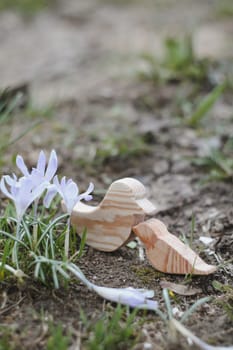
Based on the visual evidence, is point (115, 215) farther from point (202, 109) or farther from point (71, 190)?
point (202, 109)

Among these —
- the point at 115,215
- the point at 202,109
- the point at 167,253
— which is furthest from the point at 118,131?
the point at 167,253

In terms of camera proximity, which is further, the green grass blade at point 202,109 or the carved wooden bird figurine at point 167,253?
the green grass blade at point 202,109

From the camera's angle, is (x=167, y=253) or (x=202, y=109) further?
(x=202, y=109)

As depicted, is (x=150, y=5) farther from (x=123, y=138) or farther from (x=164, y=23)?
(x=123, y=138)

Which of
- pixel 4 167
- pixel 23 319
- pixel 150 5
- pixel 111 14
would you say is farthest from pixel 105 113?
pixel 150 5

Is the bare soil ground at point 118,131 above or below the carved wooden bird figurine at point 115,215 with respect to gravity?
below

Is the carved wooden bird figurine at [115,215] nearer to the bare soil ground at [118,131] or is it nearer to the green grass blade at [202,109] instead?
the bare soil ground at [118,131]

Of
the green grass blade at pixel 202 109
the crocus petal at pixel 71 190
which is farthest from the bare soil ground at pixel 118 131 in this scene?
the crocus petal at pixel 71 190
